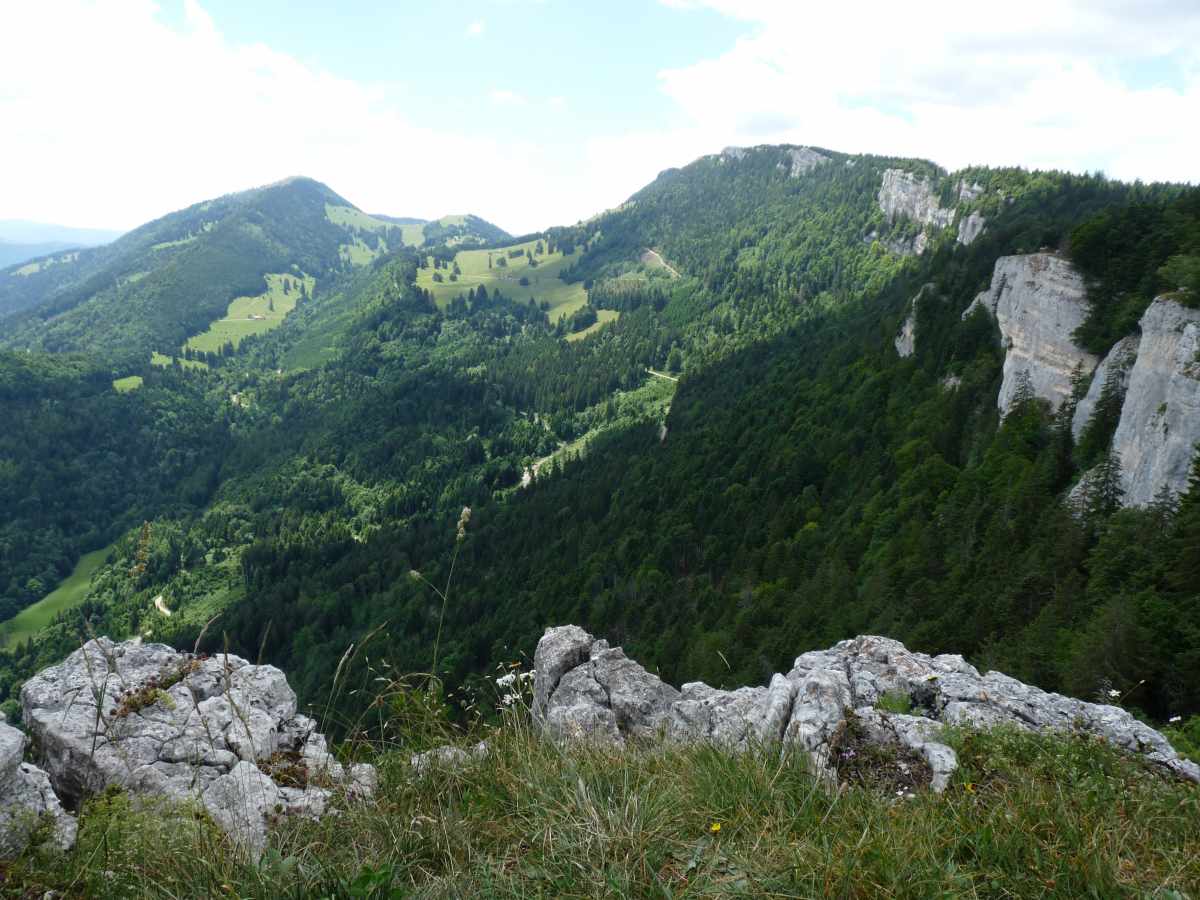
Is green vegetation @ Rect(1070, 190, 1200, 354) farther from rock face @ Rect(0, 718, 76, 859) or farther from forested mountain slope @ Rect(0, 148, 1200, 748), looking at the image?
rock face @ Rect(0, 718, 76, 859)

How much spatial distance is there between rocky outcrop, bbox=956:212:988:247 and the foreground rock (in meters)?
198

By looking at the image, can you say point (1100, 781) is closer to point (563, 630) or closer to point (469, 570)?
point (563, 630)

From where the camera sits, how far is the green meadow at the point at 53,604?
156 meters

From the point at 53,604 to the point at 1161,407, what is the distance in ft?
753

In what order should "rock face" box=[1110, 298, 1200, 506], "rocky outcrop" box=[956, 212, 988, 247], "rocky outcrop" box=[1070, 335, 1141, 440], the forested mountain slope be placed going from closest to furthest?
"rock face" box=[1110, 298, 1200, 506] < the forested mountain slope < "rocky outcrop" box=[1070, 335, 1141, 440] < "rocky outcrop" box=[956, 212, 988, 247]

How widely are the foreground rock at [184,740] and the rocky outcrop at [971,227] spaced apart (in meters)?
198

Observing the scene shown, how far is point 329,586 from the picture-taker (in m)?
141

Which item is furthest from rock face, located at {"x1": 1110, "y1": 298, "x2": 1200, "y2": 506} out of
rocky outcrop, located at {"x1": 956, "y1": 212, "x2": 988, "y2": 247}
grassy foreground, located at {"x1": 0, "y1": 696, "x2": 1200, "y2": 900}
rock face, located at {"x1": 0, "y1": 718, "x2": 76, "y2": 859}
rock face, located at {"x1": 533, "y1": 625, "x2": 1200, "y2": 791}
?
rocky outcrop, located at {"x1": 956, "y1": 212, "x2": 988, "y2": 247}

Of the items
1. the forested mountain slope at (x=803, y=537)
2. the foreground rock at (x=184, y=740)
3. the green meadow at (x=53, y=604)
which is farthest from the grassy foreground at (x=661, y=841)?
the green meadow at (x=53, y=604)

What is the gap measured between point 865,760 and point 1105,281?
61.1 metres

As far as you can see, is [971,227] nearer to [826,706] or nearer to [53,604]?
[826,706]

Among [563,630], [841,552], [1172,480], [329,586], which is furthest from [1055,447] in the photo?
[329,586]

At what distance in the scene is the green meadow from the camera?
156 meters

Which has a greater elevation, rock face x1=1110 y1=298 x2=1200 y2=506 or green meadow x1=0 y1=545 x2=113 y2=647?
rock face x1=1110 y1=298 x2=1200 y2=506
